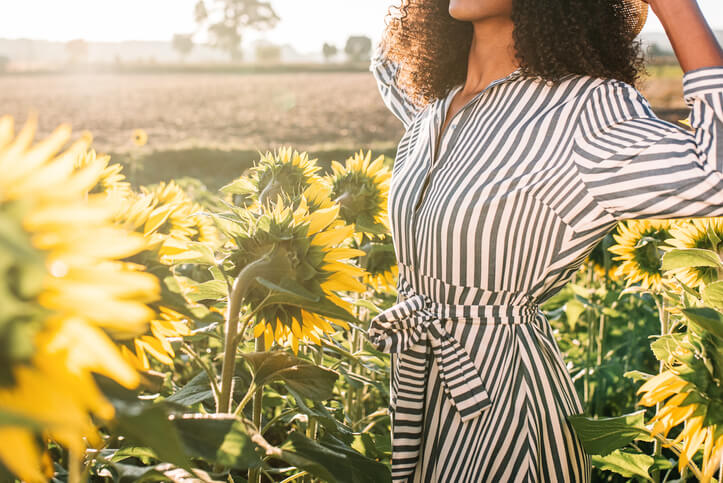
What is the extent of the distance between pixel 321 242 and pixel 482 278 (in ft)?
1.46

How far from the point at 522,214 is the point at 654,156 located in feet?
0.72

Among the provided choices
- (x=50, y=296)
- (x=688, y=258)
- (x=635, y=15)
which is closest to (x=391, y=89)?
(x=635, y=15)

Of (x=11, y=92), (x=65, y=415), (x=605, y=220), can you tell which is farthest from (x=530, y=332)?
(x=11, y=92)

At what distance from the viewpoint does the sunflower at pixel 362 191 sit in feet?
4.41

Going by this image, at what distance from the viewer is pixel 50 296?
0.91 feet

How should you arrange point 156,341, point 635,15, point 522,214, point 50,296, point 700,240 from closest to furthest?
point 50,296
point 156,341
point 522,214
point 700,240
point 635,15

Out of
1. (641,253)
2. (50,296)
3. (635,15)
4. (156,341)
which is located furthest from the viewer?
(641,253)

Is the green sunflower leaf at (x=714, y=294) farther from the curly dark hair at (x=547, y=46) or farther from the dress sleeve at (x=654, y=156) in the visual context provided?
the curly dark hair at (x=547, y=46)

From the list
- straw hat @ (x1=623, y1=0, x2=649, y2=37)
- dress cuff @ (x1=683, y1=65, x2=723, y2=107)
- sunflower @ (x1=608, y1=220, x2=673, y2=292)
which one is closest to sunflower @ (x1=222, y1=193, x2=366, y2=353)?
dress cuff @ (x1=683, y1=65, x2=723, y2=107)

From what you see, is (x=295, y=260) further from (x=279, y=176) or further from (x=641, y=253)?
(x=641, y=253)

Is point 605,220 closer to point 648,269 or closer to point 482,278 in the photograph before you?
point 482,278

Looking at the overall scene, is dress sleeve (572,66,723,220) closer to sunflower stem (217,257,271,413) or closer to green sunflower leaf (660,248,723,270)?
green sunflower leaf (660,248,723,270)

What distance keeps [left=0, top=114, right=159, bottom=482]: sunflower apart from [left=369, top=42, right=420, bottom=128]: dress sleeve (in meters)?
1.33

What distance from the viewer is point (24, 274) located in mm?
259
